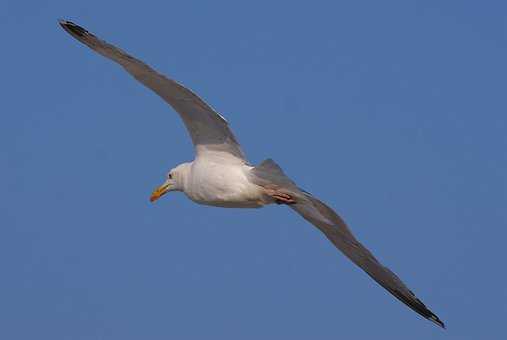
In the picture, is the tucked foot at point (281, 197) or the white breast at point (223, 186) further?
the white breast at point (223, 186)

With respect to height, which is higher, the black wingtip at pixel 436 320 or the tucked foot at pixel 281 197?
the tucked foot at pixel 281 197

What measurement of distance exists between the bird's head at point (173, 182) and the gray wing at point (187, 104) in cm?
52

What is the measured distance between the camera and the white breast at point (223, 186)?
1464 cm

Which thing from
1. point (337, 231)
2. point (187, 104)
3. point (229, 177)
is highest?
point (187, 104)

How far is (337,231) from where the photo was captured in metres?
14.7

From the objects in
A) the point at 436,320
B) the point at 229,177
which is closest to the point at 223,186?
the point at 229,177

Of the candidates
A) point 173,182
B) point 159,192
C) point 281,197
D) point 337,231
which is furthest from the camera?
point 159,192

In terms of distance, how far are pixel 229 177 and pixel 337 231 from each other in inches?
52.7

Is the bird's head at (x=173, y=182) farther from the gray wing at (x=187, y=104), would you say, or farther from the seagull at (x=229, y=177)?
the gray wing at (x=187, y=104)

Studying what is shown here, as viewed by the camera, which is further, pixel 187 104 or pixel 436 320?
pixel 436 320

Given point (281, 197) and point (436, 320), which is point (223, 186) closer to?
point (281, 197)

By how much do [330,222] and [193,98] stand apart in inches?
80.9

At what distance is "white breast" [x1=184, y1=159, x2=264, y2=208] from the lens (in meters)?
14.6

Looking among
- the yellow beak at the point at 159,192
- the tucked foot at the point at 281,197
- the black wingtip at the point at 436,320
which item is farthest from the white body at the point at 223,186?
the black wingtip at the point at 436,320
